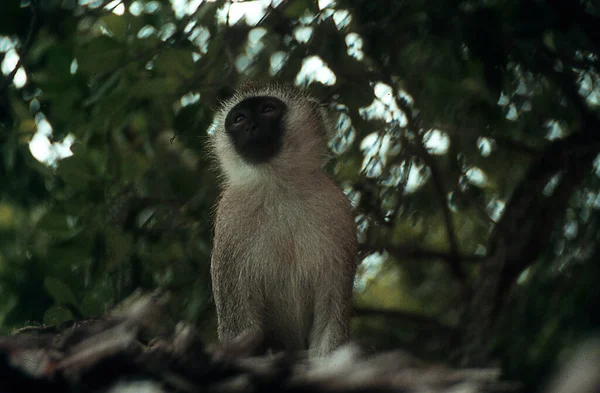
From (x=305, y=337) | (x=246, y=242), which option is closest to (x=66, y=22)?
(x=246, y=242)

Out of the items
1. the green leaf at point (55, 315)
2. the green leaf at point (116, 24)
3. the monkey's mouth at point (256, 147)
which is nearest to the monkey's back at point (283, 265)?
the monkey's mouth at point (256, 147)

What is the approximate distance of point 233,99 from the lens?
5785mm

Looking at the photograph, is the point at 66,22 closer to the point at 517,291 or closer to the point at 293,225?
the point at 293,225

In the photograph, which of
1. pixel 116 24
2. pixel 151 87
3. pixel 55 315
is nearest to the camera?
pixel 55 315

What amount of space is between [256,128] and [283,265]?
1089 millimetres

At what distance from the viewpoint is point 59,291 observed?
4.30 meters

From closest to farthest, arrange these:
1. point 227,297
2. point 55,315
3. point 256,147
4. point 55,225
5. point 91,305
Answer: point 55,315 → point 91,305 → point 55,225 → point 227,297 → point 256,147

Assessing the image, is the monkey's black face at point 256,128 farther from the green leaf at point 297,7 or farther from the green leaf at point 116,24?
the green leaf at point 116,24

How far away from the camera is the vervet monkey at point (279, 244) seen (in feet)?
16.1

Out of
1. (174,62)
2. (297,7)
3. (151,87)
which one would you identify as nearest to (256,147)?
(174,62)

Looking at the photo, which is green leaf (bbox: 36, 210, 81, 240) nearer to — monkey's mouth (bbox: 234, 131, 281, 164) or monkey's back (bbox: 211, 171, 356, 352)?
monkey's back (bbox: 211, 171, 356, 352)

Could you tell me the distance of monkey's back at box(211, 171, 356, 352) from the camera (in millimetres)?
4926

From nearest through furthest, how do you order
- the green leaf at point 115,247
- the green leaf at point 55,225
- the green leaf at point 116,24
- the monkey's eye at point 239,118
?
the green leaf at point 115,247 < the green leaf at point 55,225 < the green leaf at point 116,24 < the monkey's eye at point 239,118

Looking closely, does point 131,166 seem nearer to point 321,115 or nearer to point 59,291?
point 59,291
